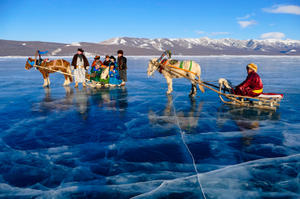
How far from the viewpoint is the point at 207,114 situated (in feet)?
21.6

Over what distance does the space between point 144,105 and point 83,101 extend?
2503 millimetres

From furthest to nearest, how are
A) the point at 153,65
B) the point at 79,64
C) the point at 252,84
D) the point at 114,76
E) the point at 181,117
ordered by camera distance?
the point at 114,76 < the point at 79,64 < the point at 153,65 < the point at 252,84 < the point at 181,117

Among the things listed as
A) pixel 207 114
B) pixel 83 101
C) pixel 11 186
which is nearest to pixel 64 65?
pixel 83 101

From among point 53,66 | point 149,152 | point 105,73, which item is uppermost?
point 53,66

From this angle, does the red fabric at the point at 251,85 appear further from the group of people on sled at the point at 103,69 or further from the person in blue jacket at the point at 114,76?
the person in blue jacket at the point at 114,76

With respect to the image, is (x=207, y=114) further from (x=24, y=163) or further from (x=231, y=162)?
(x=24, y=163)

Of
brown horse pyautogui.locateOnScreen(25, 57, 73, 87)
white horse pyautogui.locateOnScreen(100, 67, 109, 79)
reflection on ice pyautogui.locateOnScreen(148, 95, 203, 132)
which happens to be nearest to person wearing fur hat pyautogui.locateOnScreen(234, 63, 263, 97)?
reflection on ice pyautogui.locateOnScreen(148, 95, 203, 132)

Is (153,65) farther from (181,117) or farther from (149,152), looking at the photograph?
(149,152)

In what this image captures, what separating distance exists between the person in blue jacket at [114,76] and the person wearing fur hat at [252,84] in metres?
6.79

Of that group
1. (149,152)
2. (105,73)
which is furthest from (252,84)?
(105,73)

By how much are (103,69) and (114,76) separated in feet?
2.28

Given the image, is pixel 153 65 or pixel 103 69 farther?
pixel 103 69

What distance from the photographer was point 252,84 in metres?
6.71

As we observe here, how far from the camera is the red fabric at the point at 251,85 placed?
6.63 meters
